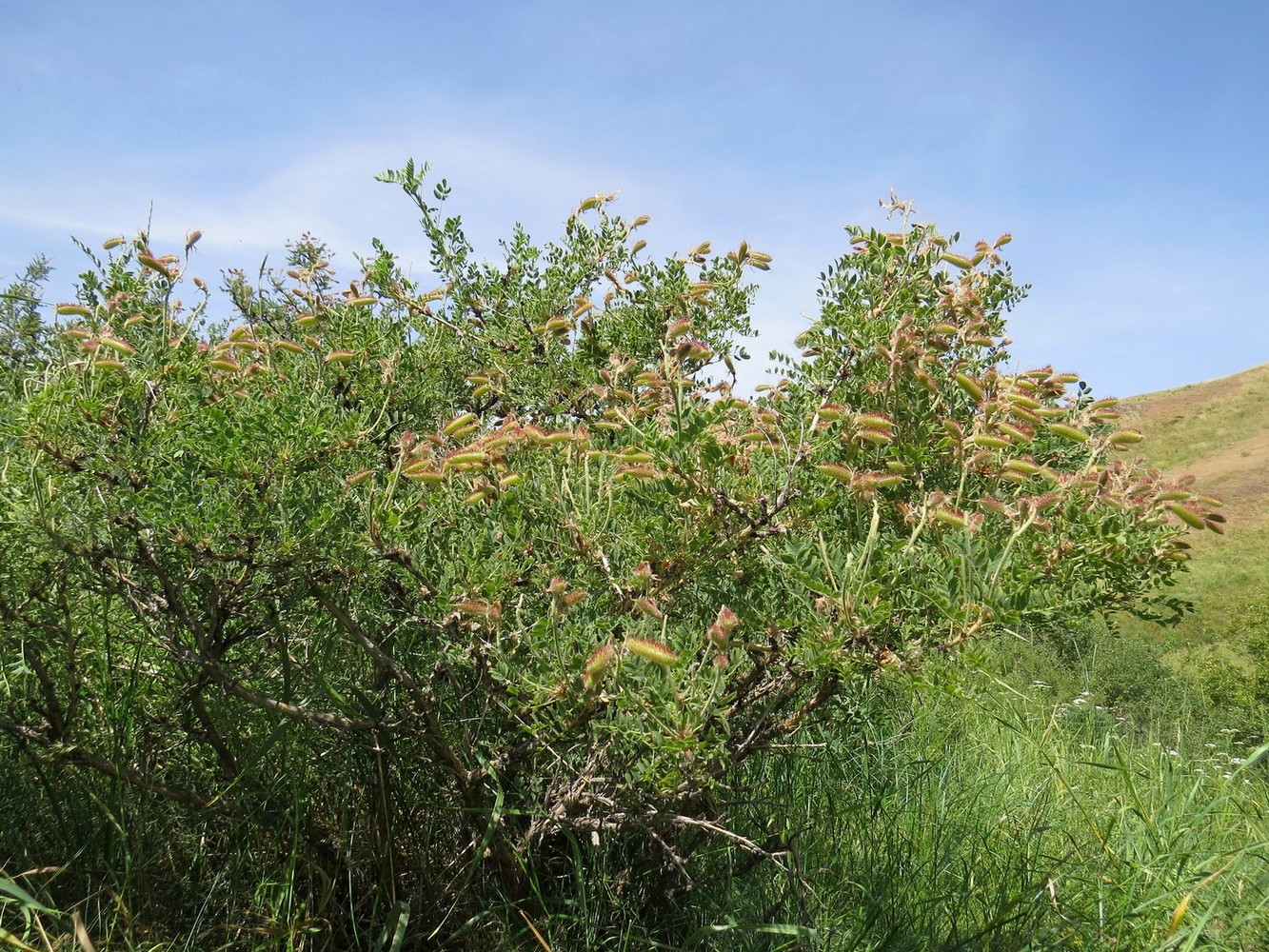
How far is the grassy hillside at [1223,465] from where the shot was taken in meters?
16.6

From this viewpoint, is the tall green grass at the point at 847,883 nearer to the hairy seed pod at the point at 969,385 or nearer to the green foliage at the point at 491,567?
the green foliage at the point at 491,567

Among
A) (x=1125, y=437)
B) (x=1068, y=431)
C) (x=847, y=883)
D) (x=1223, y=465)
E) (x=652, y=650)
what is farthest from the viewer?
(x=1223, y=465)

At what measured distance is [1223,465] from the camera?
82.4 ft

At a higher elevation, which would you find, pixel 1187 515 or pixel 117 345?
pixel 117 345

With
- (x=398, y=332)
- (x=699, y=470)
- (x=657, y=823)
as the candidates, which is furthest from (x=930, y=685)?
(x=398, y=332)

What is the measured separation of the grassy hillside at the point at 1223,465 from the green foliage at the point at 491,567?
396 inches

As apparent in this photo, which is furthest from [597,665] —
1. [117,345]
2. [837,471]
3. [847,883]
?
[847,883]

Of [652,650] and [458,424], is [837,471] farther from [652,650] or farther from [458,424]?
[458,424]

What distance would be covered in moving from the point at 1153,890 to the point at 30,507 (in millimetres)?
2776

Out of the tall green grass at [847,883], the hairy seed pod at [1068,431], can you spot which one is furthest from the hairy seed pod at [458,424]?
the hairy seed pod at [1068,431]

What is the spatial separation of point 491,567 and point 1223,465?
93.7 feet

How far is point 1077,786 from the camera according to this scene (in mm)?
3602

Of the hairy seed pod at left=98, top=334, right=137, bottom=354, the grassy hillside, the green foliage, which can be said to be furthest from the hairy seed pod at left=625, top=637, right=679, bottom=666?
the grassy hillside

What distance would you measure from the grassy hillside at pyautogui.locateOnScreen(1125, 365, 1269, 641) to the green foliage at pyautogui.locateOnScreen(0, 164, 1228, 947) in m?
10.1
